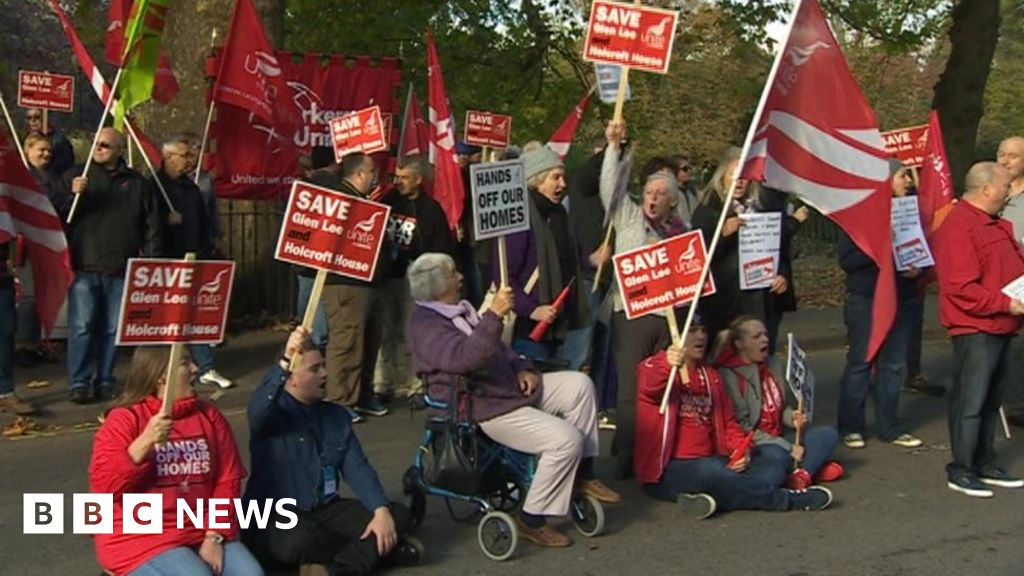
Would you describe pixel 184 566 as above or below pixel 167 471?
below

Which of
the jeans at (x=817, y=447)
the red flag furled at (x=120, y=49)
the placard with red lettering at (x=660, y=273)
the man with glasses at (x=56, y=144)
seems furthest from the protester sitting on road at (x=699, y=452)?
the red flag furled at (x=120, y=49)

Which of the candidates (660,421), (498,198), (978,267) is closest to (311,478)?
(498,198)

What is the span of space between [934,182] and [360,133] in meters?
4.14

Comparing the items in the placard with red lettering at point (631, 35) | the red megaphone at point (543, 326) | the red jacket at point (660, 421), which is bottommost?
the red jacket at point (660, 421)

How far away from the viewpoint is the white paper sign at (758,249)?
29.0ft

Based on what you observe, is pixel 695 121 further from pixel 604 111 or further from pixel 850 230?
pixel 850 230

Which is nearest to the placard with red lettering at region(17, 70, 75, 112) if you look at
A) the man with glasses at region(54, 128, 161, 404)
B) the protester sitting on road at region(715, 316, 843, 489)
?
the man with glasses at region(54, 128, 161, 404)

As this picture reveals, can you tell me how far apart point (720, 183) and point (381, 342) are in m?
3.02

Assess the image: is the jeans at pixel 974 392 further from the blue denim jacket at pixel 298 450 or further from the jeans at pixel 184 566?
the jeans at pixel 184 566

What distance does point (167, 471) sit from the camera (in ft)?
18.1

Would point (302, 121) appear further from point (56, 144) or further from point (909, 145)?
point (909, 145)

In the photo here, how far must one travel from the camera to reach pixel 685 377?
764cm

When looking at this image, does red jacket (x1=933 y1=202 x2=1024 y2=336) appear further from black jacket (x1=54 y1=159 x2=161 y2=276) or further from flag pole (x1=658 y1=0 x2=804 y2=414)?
black jacket (x1=54 y1=159 x2=161 y2=276)

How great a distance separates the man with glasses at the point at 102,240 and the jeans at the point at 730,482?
4509mm
